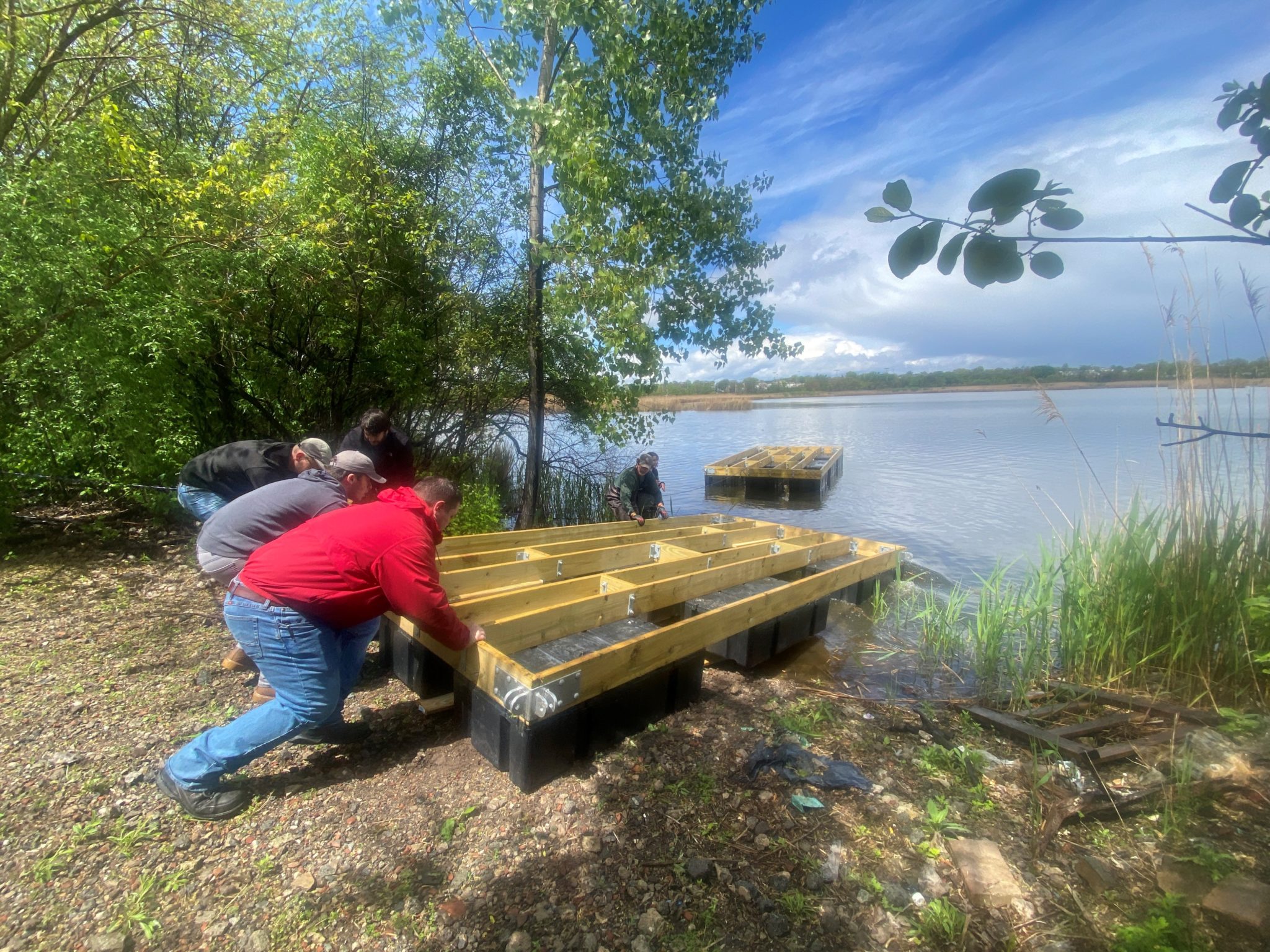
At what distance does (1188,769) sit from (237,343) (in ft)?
26.2

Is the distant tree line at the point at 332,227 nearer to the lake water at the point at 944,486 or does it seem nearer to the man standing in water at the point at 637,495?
the man standing in water at the point at 637,495

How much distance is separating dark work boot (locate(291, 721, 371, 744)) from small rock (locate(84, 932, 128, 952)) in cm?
104

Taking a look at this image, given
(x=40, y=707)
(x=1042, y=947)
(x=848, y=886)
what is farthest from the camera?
(x=40, y=707)

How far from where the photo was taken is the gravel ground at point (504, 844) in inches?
68.8

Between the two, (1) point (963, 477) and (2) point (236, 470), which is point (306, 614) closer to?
(2) point (236, 470)

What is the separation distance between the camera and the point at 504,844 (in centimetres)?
211

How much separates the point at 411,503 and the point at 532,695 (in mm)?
1026

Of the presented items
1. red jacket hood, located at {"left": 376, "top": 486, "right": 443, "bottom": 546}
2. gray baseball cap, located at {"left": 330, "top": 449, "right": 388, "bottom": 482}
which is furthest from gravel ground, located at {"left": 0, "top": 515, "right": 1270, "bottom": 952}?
gray baseball cap, located at {"left": 330, "top": 449, "right": 388, "bottom": 482}

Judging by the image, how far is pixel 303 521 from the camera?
3059 millimetres

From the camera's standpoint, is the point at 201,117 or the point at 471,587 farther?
the point at 201,117

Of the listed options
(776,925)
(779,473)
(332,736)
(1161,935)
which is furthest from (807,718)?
(779,473)

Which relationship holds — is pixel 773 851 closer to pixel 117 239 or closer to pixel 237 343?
pixel 117 239

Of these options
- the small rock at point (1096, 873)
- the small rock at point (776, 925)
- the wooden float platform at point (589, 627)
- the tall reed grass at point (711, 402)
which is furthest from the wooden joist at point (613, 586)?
the tall reed grass at point (711, 402)

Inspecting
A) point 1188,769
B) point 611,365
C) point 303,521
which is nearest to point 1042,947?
point 1188,769
